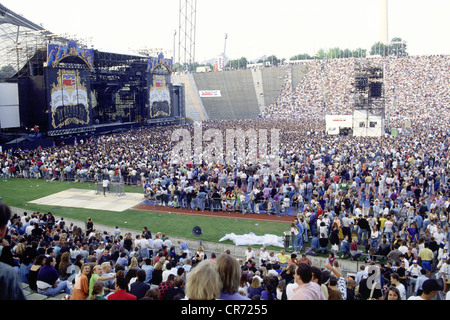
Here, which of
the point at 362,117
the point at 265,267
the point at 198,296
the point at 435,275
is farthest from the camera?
the point at 362,117

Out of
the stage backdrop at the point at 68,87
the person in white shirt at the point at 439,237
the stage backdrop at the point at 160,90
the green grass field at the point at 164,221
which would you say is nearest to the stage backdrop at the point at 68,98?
the stage backdrop at the point at 68,87

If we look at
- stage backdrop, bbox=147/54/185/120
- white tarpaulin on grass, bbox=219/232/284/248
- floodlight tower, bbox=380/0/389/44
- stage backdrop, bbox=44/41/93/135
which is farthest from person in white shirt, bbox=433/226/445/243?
floodlight tower, bbox=380/0/389/44

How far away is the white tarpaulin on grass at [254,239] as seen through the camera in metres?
13.7

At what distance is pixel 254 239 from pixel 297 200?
3598 mm

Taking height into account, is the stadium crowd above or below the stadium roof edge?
below

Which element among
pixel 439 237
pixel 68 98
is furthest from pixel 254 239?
pixel 68 98

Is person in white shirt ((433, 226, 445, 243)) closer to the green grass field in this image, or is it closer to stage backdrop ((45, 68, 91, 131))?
the green grass field

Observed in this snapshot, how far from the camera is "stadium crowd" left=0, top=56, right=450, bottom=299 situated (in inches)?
313

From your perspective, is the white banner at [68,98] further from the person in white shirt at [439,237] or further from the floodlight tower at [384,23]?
the floodlight tower at [384,23]

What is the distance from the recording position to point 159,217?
1745cm

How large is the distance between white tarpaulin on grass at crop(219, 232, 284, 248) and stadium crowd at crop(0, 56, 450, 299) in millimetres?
1004

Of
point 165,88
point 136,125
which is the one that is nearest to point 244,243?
point 136,125
